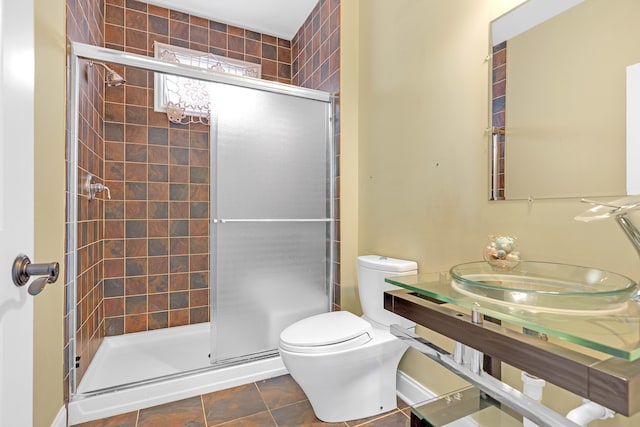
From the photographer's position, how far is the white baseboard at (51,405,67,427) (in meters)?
1.40

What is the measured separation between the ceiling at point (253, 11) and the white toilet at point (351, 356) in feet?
7.29

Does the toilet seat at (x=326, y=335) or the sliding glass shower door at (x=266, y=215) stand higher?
the sliding glass shower door at (x=266, y=215)

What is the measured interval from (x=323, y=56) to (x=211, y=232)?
5.37 ft

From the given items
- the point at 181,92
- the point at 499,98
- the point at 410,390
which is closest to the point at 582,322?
the point at 499,98

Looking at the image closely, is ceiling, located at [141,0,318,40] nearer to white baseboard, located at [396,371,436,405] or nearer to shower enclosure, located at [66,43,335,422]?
shower enclosure, located at [66,43,335,422]

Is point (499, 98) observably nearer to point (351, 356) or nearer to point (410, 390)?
point (351, 356)

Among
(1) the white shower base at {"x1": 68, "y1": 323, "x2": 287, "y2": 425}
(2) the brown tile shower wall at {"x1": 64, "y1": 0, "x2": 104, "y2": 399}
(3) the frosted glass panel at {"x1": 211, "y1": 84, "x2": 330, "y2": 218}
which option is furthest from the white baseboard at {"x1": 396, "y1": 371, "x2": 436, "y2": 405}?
(2) the brown tile shower wall at {"x1": 64, "y1": 0, "x2": 104, "y2": 399}

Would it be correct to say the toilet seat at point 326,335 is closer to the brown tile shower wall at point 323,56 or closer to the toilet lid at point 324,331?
the toilet lid at point 324,331

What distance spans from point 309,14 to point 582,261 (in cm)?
268

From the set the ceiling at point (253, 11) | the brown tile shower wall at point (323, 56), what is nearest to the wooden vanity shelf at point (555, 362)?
the brown tile shower wall at point (323, 56)

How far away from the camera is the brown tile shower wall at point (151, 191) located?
2486mm

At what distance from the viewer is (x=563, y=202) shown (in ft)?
3.51

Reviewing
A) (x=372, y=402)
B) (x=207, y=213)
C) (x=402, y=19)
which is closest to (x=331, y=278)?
(x=372, y=402)

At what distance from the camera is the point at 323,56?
2.45 m
